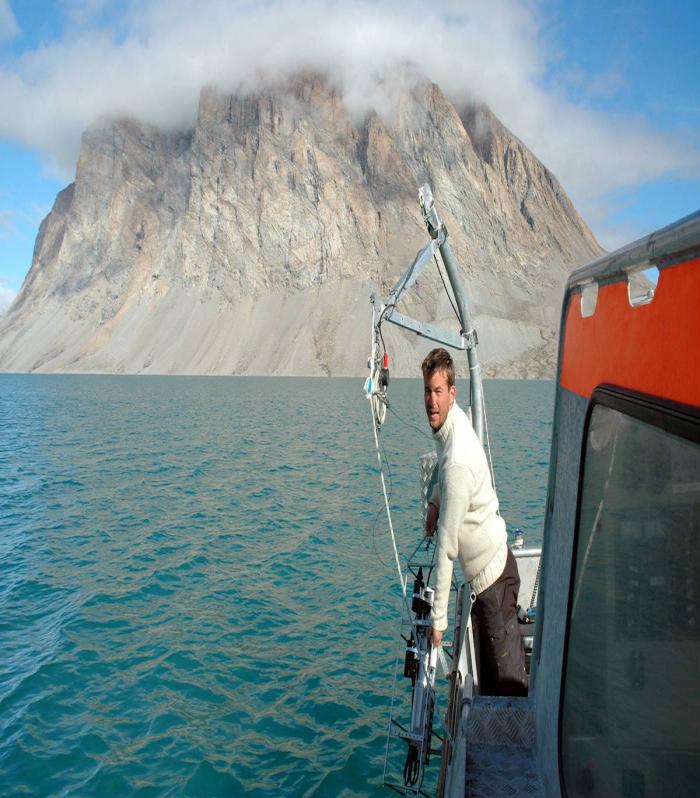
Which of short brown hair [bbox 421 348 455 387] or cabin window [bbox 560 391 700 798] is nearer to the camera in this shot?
cabin window [bbox 560 391 700 798]

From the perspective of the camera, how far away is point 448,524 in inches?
159

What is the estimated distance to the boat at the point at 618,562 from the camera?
5.38 feet

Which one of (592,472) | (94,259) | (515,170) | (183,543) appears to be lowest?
(183,543)

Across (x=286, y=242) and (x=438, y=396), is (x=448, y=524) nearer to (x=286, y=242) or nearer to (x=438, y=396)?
(x=438, y=396)

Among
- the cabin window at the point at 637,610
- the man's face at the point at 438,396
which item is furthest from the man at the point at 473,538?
the cabin window at the point at 637,610

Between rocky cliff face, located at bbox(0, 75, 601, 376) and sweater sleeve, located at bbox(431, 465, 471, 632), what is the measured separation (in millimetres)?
107278

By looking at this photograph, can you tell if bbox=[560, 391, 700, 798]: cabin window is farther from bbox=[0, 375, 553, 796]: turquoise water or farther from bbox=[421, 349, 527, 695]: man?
bbox=[0, 375, 553, 796]: turquoise water

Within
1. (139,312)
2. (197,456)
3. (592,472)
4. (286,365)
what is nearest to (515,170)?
(286,365)

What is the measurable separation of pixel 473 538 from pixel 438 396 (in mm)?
981

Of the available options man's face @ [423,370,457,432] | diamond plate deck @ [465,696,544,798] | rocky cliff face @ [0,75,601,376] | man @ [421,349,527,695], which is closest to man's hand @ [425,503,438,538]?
man @ [421,349,527,695]

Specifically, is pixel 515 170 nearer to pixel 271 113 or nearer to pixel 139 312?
pixel 271 113

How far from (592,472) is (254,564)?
463 inches

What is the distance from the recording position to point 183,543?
15047mm

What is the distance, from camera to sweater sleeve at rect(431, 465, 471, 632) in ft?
13.2
